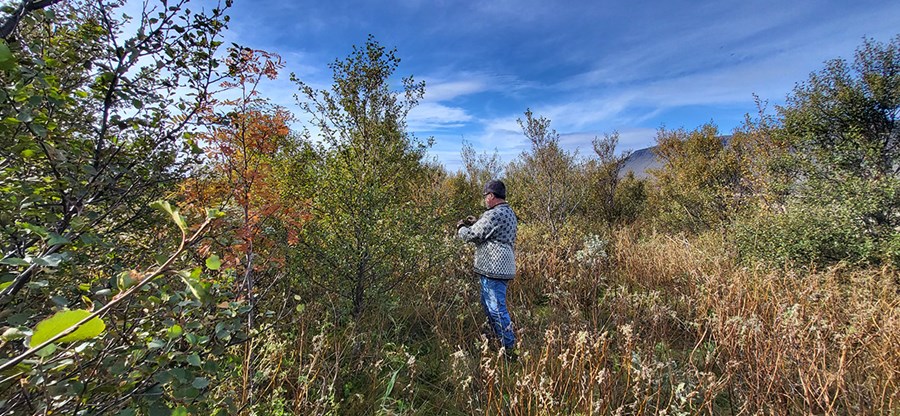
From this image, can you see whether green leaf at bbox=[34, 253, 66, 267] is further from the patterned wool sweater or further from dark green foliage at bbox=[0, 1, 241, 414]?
the patterned wool sweater

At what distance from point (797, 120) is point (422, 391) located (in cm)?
638

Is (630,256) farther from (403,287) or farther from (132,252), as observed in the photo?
(132,252)

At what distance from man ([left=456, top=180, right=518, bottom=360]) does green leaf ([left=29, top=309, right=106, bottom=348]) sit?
2846 mm

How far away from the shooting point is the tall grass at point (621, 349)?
196 cm

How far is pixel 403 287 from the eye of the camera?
157 inches

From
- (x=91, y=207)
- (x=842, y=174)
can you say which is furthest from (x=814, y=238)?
(x=91, y=207)

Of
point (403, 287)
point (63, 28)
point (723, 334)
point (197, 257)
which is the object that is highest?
point (63, 28)

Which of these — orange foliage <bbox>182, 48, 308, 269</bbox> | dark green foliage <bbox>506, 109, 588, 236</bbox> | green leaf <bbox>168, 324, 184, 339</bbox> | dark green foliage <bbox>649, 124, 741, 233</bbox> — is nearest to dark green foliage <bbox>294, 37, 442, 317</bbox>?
orange foliage <bbox>182, 48, 308, 269</bbox>

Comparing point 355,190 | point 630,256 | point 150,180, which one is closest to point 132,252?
point 150,180

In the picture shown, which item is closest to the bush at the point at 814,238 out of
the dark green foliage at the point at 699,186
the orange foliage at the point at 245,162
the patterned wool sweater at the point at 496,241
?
the dark green foliage at the point at 699,186

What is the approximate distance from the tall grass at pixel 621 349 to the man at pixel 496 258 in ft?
0.72

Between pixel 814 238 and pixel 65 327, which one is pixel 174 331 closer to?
pixel 65 327

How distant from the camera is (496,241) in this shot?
3.18m

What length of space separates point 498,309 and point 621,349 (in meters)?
1.04
